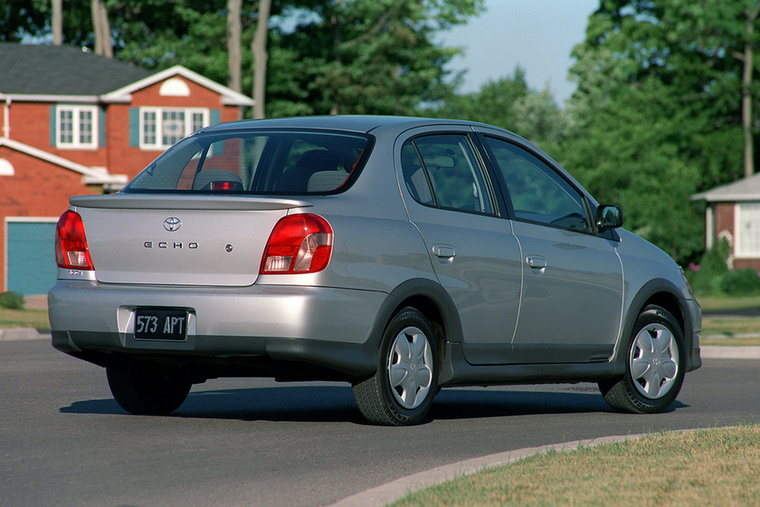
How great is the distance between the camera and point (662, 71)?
61281 millimetres

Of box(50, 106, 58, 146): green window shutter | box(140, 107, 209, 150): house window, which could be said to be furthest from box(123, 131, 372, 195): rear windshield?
box(50, 106, 58, 146): green window shutter

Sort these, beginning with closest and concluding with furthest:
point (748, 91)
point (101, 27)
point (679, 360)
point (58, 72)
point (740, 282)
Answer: point (679, 360) → point (740, 282) → point (58, 72) → point (101, 27) → point (748, 91)

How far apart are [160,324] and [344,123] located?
6.20ft

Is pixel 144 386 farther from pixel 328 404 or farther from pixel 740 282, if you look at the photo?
pixel 740 282

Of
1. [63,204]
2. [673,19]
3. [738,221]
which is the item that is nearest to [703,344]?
[63,204]

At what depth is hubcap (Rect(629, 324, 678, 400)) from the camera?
28.9 ft

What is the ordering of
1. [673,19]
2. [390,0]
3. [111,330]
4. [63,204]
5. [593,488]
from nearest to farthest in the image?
[593,488]
[111,330]
[63,204]
[390,0]
[673,19]

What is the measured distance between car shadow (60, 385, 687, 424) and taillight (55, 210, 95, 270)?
4.79 ft

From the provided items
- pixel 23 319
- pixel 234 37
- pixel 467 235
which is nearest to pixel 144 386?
pixel 467 235

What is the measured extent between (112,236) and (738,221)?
40.3 meters

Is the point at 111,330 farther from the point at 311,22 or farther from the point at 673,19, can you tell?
the point at 673,19

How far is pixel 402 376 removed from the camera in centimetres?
723

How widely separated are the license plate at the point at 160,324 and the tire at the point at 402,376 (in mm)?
1120

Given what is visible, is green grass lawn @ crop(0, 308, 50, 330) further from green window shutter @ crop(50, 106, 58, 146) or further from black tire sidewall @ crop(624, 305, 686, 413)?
green window shutter @ crop(50, 106, 58, 146)
